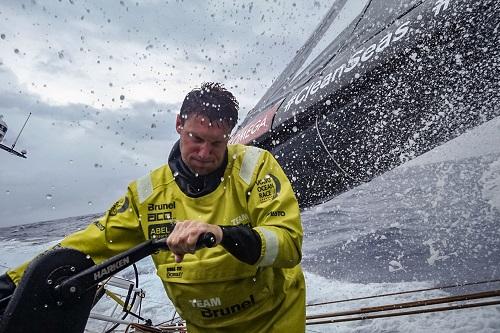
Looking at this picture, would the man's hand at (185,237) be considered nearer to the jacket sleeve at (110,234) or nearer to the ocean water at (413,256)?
the jacket sleeve at (110,234)

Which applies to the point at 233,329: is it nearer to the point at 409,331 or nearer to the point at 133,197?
the point at 133,197

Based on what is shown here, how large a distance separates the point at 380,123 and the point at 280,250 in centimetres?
211

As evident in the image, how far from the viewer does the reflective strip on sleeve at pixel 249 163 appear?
4.83ft

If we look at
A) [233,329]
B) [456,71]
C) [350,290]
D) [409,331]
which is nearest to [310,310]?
[350,290]

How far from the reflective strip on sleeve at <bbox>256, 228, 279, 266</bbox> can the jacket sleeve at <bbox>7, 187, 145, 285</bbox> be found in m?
0.61

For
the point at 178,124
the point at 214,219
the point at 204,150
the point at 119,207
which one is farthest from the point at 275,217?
the point at 119,207

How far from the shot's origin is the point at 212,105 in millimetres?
1496

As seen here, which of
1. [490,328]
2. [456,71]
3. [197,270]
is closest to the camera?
[197,270]

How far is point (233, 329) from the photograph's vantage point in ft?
4.92

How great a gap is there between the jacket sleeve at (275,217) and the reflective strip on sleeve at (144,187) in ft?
1.34

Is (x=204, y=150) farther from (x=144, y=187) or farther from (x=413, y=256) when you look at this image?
(x=413, y=256)

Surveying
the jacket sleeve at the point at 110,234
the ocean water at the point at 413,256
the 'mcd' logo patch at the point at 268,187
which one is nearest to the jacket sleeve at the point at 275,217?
the 'mcd' logo patch at the point at 268,187

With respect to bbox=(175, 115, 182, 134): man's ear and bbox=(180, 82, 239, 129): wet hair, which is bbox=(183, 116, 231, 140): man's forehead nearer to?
bbox=(180, 82, 239, 129): wet hair

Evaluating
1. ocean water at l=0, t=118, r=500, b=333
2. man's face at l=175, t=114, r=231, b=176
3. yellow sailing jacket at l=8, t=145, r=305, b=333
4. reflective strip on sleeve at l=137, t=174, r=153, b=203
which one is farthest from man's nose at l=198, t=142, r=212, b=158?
ocean water at l=0, t=118, r=500, b=333
